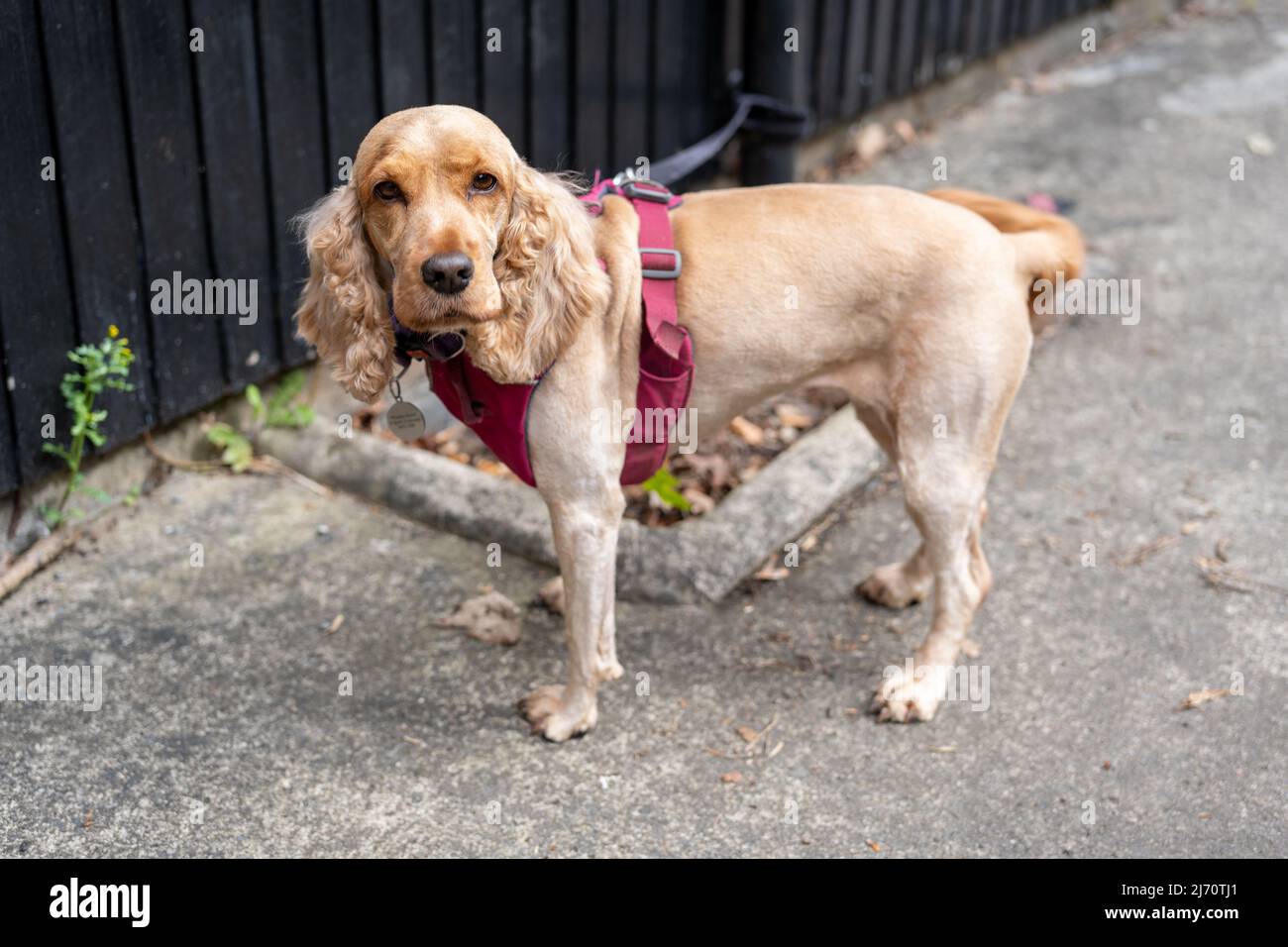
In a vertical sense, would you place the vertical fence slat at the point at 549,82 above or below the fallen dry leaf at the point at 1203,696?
above

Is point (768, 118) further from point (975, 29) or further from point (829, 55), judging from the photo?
point (975, 29)

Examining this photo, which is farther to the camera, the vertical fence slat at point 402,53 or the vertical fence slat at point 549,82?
the vertical fence slat at point 549,82

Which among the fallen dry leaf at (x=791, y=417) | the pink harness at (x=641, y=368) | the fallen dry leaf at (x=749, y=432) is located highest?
the pink harness at (x=641, y=368)

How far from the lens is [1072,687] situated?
4.05 m

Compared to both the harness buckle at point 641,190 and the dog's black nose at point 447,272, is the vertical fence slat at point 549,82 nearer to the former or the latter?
the harness buckle at point 641,190

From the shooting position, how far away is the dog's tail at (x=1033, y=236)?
384 cm

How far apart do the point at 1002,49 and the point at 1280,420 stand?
4332 mm

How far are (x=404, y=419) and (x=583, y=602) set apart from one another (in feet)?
2.32

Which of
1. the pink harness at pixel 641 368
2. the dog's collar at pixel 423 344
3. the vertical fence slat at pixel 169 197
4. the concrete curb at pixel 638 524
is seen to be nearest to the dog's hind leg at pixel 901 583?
the concrete curb at pixel 638 524

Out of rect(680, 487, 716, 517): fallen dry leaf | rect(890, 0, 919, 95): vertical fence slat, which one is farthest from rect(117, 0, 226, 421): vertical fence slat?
rect(890, 0, 919, 95): vertical fence slat

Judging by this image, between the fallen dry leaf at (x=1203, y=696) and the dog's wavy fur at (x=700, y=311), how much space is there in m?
0.66

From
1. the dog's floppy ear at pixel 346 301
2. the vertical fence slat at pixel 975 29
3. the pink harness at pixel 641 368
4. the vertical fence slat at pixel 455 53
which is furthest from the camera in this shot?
the vertical fence slat at pixel 975 29

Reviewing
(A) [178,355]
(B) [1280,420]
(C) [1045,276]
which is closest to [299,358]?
(A) [178,355]

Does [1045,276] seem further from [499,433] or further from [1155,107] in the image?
[1155,107]
